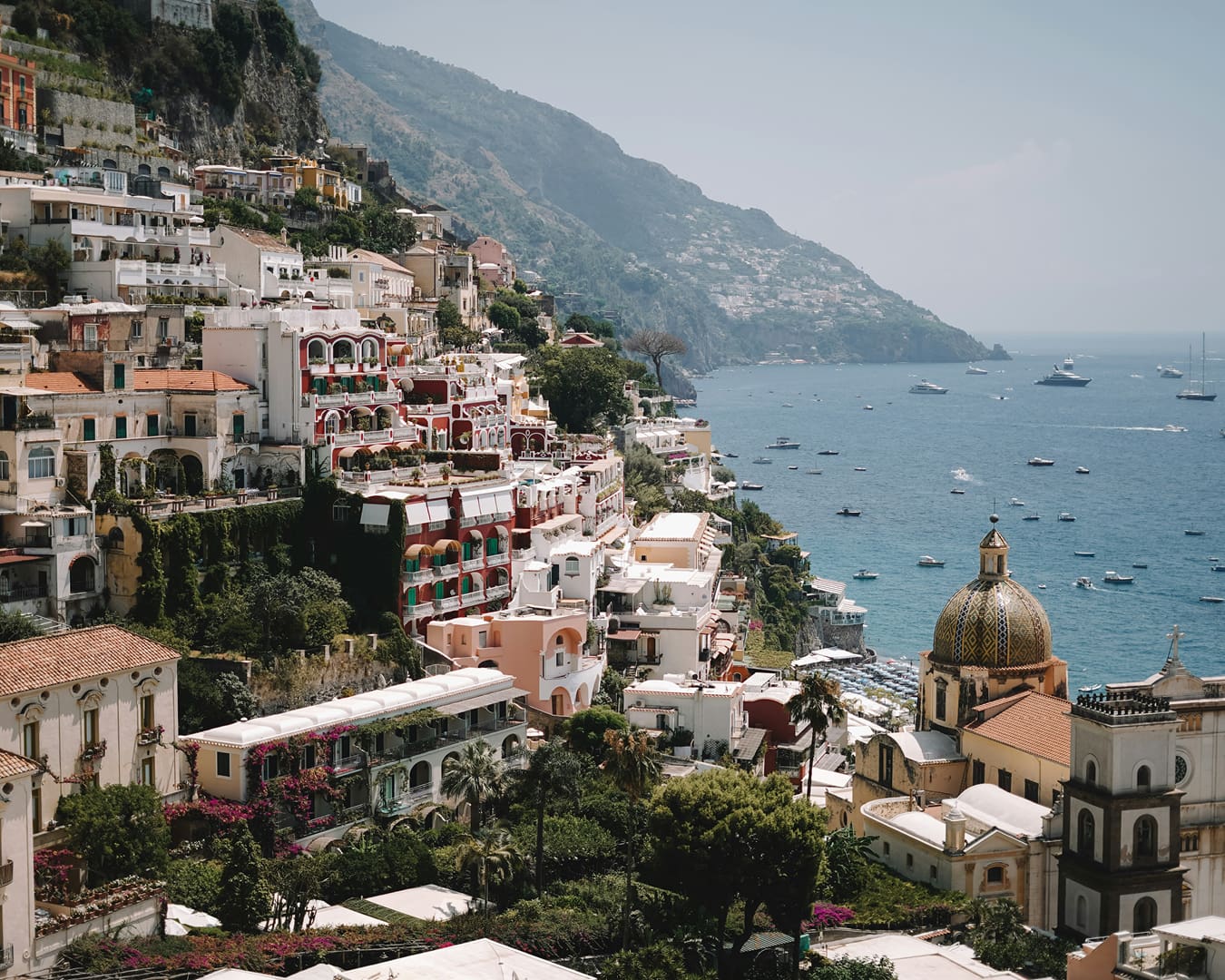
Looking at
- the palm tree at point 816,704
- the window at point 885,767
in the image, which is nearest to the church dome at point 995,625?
the window at point 885,767

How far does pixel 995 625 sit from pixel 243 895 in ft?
73.0

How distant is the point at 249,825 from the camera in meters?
39.3

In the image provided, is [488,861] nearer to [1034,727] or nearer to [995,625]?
[1034,727]

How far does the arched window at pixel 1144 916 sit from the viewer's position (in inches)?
1496

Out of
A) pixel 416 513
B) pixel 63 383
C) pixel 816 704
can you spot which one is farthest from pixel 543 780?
pixel 63 383

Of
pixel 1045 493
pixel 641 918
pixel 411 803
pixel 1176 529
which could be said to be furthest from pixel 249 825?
pixel 1045 493

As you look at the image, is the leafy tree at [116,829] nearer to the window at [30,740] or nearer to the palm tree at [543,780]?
the window at [30,740]

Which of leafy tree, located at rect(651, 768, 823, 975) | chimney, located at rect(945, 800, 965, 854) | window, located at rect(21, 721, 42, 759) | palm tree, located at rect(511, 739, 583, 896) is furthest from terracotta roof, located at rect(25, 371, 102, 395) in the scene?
chimney, located at rect(945, 800, 965, 854)

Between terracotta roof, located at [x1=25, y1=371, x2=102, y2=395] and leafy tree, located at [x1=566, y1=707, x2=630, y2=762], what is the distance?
17.7 meters

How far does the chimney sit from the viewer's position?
39.0 m

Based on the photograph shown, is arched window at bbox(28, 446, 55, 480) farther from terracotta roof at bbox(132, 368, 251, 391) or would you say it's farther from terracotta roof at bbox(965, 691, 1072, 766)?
terracotta roof at bbox(965, 691, 1072, 766)

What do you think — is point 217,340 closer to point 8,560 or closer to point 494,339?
point 8,560

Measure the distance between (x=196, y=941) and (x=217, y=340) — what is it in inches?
1047

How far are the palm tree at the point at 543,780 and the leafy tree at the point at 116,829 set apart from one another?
8854mm
